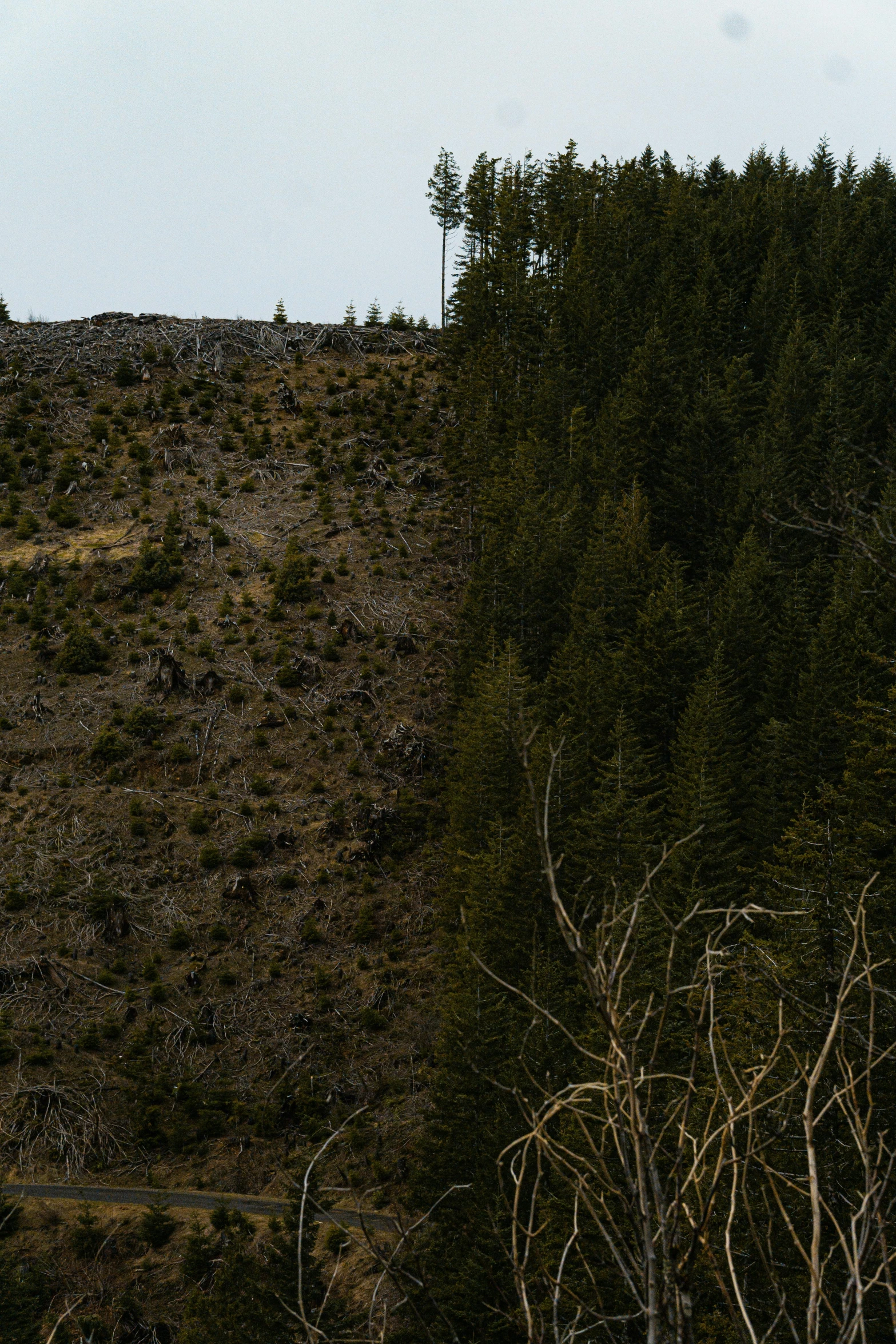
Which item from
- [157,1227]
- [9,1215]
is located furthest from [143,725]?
[9,1215]

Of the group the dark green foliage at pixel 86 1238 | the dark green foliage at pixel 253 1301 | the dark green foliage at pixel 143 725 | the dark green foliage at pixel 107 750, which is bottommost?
the dark green foliage at pixel 86 1238


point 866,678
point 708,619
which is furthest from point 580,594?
point 866,678

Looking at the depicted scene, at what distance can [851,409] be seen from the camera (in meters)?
50.5

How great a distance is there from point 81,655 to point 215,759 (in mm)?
7952

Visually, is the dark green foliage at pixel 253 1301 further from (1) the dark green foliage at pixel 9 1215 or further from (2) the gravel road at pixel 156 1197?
(2) the gravel road at pixel 156 1197

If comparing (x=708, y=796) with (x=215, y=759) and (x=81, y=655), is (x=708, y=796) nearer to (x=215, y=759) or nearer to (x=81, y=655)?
(x=215, y=759)

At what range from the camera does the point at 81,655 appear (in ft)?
142

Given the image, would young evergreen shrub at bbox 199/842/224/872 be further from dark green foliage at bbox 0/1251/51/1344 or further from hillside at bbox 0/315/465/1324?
dark green foliage at bbox 0/1251/51/1344

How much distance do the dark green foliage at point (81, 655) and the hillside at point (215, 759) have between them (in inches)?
4.5

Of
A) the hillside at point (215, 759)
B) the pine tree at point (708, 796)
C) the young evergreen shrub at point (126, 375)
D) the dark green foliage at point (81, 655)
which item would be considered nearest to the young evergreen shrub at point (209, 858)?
the hillside at point (215, 759)

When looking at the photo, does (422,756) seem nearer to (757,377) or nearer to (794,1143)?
(794,1143)

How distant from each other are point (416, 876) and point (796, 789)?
13754 millimetres

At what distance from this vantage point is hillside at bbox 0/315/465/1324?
29.5 meters

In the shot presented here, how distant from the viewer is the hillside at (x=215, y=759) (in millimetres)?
29484
